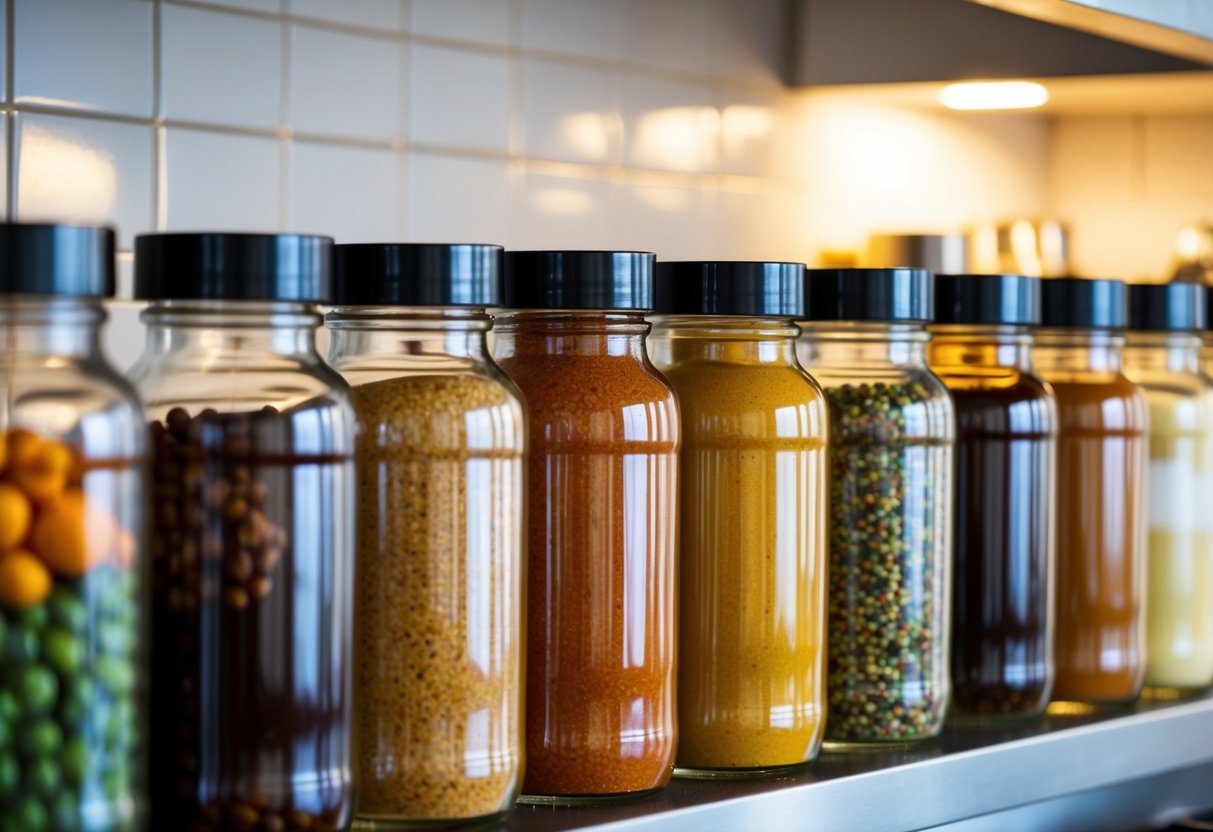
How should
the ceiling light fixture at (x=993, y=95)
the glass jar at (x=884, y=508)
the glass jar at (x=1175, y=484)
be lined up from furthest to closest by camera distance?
the ceiling light fixture at (x=993, y=95) → the glass jar at (x=1175, y=484) → the glass jar at (x=884, y=508)

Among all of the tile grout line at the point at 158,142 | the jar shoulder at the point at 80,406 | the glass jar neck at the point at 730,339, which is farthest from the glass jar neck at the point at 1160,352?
the jar shoulder at the point at 80,406

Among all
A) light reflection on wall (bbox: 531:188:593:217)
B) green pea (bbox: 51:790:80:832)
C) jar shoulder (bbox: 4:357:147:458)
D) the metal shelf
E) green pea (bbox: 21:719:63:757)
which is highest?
light reflection on wall (bbox: 531:188:593:217)

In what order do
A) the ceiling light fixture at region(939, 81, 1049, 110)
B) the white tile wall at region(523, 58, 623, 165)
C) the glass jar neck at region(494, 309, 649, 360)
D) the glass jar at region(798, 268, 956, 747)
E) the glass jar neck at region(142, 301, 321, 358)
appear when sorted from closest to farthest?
the glass jar neck at region(142, 301, 321, 358), the glass jar neck at region(494, 309, 649, 360), the glass jar at region(798, 268, 956, 747), the white tile wall at region(523, 58, 623, 165), the ceiling light fixture at region(939, 81, 1049, 110)

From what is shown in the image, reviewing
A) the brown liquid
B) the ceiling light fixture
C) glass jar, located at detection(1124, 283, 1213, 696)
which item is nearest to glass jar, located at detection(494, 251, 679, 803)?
the brown liquid

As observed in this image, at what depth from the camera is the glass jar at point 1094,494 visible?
3.27 ft

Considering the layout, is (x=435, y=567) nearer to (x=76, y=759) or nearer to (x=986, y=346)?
(x=76, y=759)

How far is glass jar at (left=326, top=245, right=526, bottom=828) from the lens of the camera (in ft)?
2.16

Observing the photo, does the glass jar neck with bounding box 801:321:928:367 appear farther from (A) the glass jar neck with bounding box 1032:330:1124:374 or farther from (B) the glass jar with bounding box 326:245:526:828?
(B) the glass jar with bounding box 326:245:526:828

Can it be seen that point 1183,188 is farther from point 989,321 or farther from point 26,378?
point 26,378

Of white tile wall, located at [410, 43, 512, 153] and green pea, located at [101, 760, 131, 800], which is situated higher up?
white tile wall, located at [410, 43, 512, 153]

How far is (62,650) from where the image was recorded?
0.54 meters

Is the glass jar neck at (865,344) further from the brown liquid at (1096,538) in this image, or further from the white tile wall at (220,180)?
the white tile wall at (220,180)

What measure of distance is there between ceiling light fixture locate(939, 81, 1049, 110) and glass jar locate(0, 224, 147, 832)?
3.06 ft

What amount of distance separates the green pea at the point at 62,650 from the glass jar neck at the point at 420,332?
20 cm
